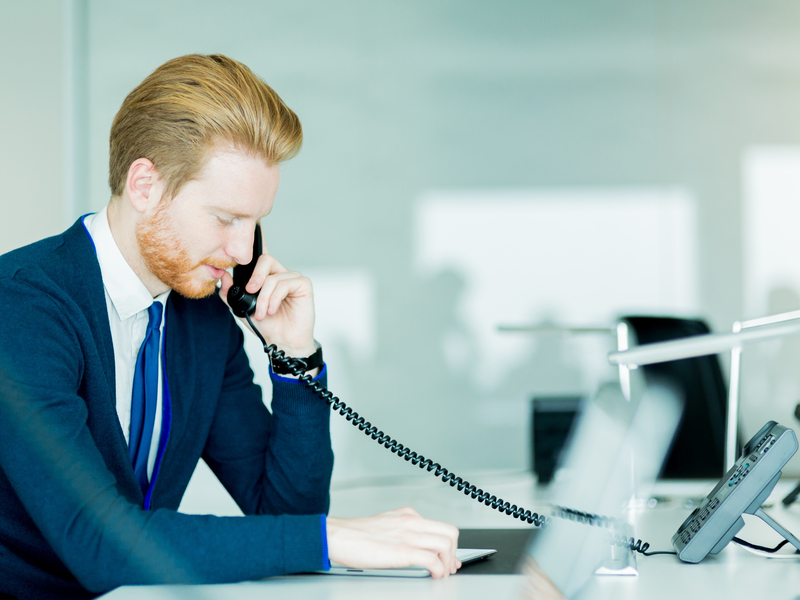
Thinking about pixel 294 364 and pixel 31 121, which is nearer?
pixel 294 364

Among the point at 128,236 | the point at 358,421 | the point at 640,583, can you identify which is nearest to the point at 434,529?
the point at 640,583

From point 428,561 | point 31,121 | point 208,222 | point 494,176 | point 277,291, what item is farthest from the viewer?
point 494,176

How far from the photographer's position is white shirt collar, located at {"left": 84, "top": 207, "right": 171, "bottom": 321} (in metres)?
1.25

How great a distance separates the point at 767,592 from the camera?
941 mm

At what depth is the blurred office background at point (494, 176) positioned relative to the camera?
3428 millimetres

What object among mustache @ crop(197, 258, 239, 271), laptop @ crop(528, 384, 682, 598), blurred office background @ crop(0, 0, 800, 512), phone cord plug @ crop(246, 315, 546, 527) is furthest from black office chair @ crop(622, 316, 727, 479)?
mustache @ crop(197, 258, 239, 271)

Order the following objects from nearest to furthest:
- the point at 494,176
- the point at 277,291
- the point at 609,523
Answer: the point at 609,523
the point at 277,291
the point at 494,176

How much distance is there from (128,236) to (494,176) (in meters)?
2.38

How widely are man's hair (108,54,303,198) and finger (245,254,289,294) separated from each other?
0.66ft

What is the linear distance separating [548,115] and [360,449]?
1.69 m

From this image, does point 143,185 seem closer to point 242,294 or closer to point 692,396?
point 242,294

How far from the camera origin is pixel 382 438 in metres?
1.40

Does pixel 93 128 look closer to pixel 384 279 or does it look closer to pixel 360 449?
pixel 384 279

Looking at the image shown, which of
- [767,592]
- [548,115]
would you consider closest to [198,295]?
[767,592]
